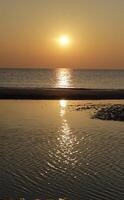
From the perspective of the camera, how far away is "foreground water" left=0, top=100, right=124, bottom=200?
1422 centimetres

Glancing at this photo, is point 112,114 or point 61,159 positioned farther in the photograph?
point 112,114

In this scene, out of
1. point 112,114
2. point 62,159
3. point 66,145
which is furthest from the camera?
point 112,114

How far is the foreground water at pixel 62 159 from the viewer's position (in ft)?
46.6

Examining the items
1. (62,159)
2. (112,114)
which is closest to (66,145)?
(62,159)

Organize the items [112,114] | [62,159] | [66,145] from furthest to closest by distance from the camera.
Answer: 1. [112,114]
2. [66,145]
3. [62,159]

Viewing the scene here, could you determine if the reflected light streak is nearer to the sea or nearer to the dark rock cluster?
the sea

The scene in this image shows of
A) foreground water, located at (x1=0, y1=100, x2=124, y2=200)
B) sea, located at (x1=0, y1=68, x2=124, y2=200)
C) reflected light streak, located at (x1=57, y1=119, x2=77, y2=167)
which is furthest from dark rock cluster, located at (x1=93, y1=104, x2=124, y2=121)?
reflected light streak, located at (x1=57, y1=119, x2=77, y2=167)

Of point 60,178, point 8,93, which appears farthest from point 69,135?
point 8,93

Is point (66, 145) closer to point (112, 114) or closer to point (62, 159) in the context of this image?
point (62, 159)

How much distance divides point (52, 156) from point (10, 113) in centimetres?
1679

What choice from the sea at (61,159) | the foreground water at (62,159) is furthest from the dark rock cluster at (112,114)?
the foreground water at (62,159)

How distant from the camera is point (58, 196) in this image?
13.6 m

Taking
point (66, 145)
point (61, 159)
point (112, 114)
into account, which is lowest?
point (61, 159)

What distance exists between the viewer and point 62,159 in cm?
1831
